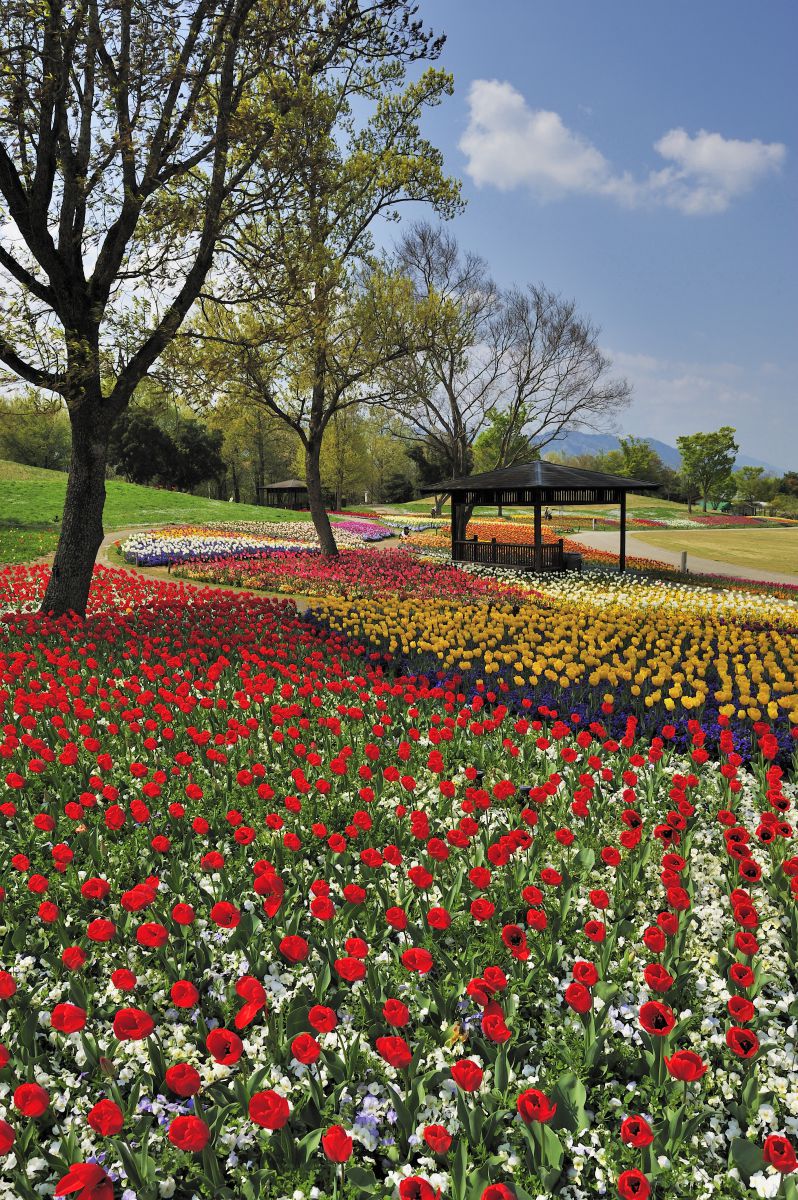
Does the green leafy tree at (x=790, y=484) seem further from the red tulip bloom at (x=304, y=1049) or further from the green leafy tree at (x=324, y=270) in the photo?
the red tulip bloom at (x=304, y=1049)

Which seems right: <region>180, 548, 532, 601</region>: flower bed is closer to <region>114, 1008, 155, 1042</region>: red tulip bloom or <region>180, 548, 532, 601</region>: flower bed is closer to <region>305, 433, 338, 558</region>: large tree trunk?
<region>305, 433, 338, 558</region>: large tree trunk

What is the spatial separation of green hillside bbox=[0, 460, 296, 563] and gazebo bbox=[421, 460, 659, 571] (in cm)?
1457

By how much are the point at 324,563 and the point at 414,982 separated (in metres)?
18.7

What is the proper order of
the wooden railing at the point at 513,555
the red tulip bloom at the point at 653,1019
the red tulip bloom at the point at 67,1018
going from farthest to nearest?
the wooden railing at the point at 513,555 < the red tulip bloom at the point at 653,1019 < the red tulip bloom at the point at 67,1018

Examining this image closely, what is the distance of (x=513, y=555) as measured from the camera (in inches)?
925

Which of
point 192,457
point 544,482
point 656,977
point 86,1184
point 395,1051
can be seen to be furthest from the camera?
point 192,457

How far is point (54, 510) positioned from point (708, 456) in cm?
7219

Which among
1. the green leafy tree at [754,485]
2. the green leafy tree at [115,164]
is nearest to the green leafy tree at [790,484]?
the green leafy tree at [754,485]

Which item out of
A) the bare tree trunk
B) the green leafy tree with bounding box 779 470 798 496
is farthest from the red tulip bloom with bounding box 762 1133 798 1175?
the green leafy tree with bounding box 779 470 798 496

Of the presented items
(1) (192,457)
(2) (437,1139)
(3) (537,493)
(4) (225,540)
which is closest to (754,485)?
(1) (192,457)

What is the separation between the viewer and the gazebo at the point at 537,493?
2188cm

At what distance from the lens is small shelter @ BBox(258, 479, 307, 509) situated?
6638 cm

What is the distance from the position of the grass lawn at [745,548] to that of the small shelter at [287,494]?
33.5 m

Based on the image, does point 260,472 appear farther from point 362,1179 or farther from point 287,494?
point 362,1179
